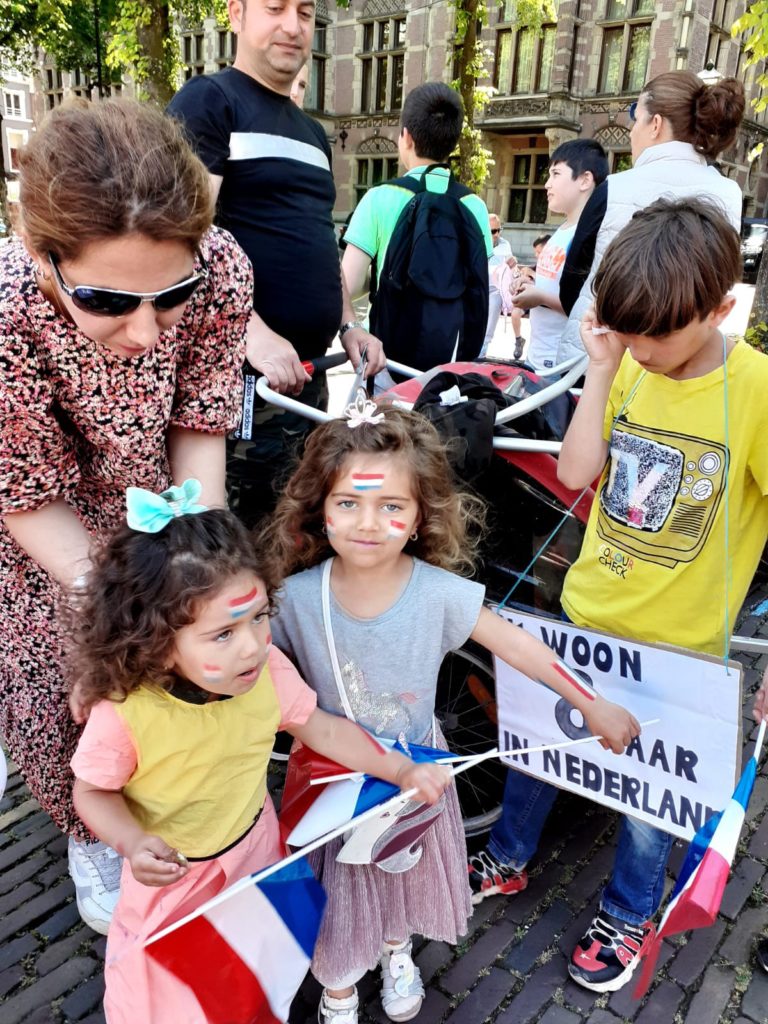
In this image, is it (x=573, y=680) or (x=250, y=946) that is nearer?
(x=250, y=946)

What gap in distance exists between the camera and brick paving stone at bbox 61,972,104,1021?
212 centimetres

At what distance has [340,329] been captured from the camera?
3010 mm

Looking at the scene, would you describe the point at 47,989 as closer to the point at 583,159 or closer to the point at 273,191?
the point at 273,191

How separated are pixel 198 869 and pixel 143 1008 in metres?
0.27

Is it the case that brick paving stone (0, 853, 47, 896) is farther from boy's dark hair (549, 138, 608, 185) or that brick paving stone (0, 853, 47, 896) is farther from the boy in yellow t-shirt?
boy's dark hair (549, 138, 608, 185)

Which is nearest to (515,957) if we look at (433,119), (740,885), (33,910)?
(740,885)

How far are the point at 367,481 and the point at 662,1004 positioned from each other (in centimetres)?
169

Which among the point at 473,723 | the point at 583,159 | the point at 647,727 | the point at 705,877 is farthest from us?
the point at 583,159

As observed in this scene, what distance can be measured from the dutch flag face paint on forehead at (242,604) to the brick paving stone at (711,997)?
67.7 inches

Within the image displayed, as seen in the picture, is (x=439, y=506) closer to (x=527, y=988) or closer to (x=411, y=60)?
(x=527, y=988)

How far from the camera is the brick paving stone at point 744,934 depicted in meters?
2.36

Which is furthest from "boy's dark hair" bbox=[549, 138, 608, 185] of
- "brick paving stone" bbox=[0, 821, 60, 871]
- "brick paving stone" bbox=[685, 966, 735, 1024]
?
"brick paving stone" bbox=[0, 821, 60, 871]

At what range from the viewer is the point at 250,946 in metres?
1.67

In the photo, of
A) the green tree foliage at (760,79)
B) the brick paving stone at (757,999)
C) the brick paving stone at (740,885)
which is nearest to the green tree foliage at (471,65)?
the green tree foliage at (760,79)
